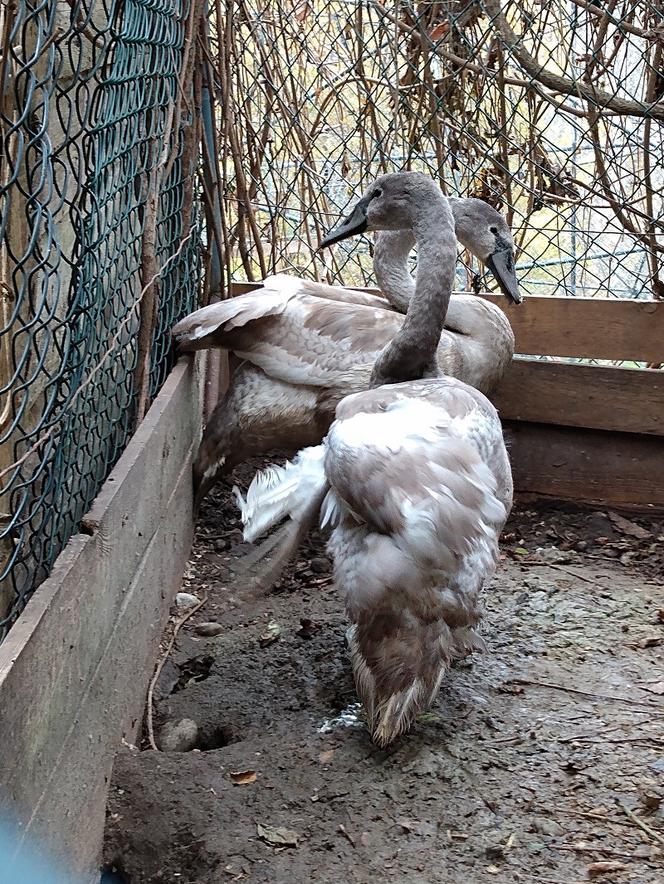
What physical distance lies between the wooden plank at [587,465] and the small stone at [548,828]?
6.48 feet

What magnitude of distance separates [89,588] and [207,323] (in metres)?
1.78

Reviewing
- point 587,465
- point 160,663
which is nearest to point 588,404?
point 587,465

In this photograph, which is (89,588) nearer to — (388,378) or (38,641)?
(38,641)

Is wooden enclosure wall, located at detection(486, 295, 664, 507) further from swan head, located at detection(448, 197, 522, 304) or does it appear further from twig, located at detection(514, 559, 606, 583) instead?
twig, located at detection(514, 559, 606, 583)

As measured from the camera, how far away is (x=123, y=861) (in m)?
2.24

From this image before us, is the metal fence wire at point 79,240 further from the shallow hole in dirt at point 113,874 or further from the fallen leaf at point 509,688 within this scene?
the fallen leaf at point 509,688

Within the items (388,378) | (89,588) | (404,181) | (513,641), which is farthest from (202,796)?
(404,181)

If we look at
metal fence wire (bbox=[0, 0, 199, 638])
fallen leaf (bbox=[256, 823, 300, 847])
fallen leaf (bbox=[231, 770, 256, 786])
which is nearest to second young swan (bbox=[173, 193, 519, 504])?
metal fence wire (bbox=[0, 0, 199, 638])

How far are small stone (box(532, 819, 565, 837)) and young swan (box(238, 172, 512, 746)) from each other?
44 cm

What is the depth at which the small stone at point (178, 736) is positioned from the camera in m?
2.71

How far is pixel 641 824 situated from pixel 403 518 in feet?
3.07

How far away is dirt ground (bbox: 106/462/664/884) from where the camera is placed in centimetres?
226

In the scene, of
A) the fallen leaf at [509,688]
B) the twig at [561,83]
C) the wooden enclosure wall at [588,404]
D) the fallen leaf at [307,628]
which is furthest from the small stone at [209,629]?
the twig at [561,83]

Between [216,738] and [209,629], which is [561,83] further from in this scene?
[216,738]
